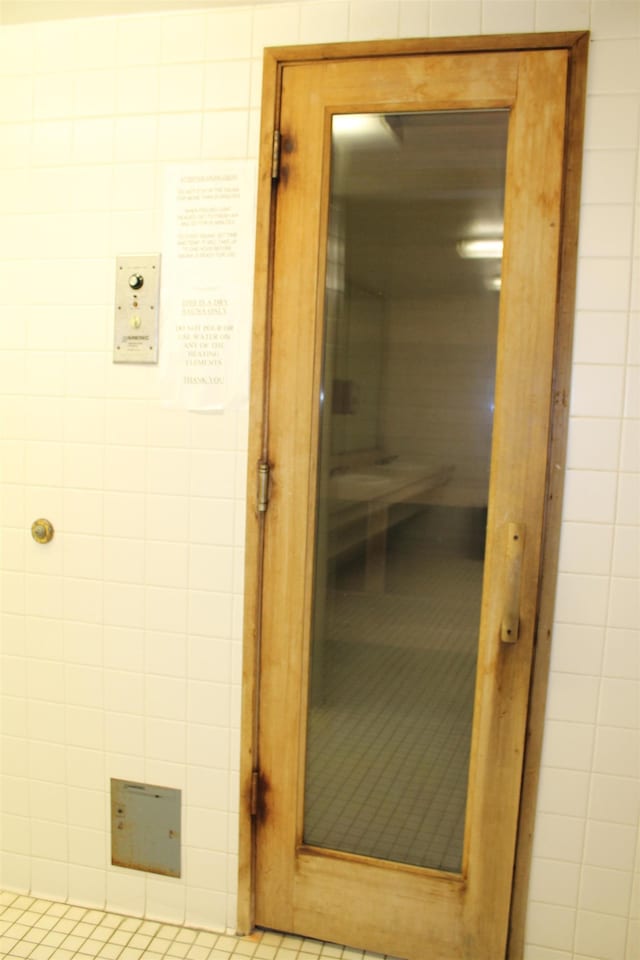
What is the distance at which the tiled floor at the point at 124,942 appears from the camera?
1794 mm

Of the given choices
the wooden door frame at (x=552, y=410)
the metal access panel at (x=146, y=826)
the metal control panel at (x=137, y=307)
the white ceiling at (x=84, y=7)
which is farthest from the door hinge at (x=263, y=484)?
the white ceiling at (x=84, y=7)

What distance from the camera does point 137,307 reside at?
181 centimetres

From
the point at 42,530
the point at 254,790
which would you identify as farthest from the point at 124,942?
the point at 42,530

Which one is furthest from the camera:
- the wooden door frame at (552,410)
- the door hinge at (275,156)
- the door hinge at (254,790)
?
the door hinge at (254,790)

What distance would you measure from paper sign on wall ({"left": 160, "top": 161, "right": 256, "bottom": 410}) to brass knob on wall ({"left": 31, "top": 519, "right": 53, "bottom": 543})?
0.50m

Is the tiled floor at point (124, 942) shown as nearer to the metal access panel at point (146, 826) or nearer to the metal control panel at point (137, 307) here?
the metal access panel at point (146, 826)

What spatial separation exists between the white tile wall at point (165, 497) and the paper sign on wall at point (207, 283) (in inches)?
2.1

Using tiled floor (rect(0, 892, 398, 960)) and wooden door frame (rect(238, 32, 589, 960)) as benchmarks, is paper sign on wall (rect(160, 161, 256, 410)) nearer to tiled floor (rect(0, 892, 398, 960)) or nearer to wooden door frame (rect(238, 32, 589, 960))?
wooden door frame (rect(238, 32, 589, 960))

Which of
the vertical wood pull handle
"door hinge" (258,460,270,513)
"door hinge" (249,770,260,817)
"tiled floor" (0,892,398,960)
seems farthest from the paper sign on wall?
"tiled floor" (0,892,398,960)

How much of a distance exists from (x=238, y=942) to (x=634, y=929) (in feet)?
3.34

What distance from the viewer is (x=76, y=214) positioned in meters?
1.84

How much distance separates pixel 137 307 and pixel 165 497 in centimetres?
51

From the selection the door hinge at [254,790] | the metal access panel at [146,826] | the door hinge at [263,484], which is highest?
the door hinge at [263,484]

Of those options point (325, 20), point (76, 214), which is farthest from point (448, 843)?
point (325, 20)
